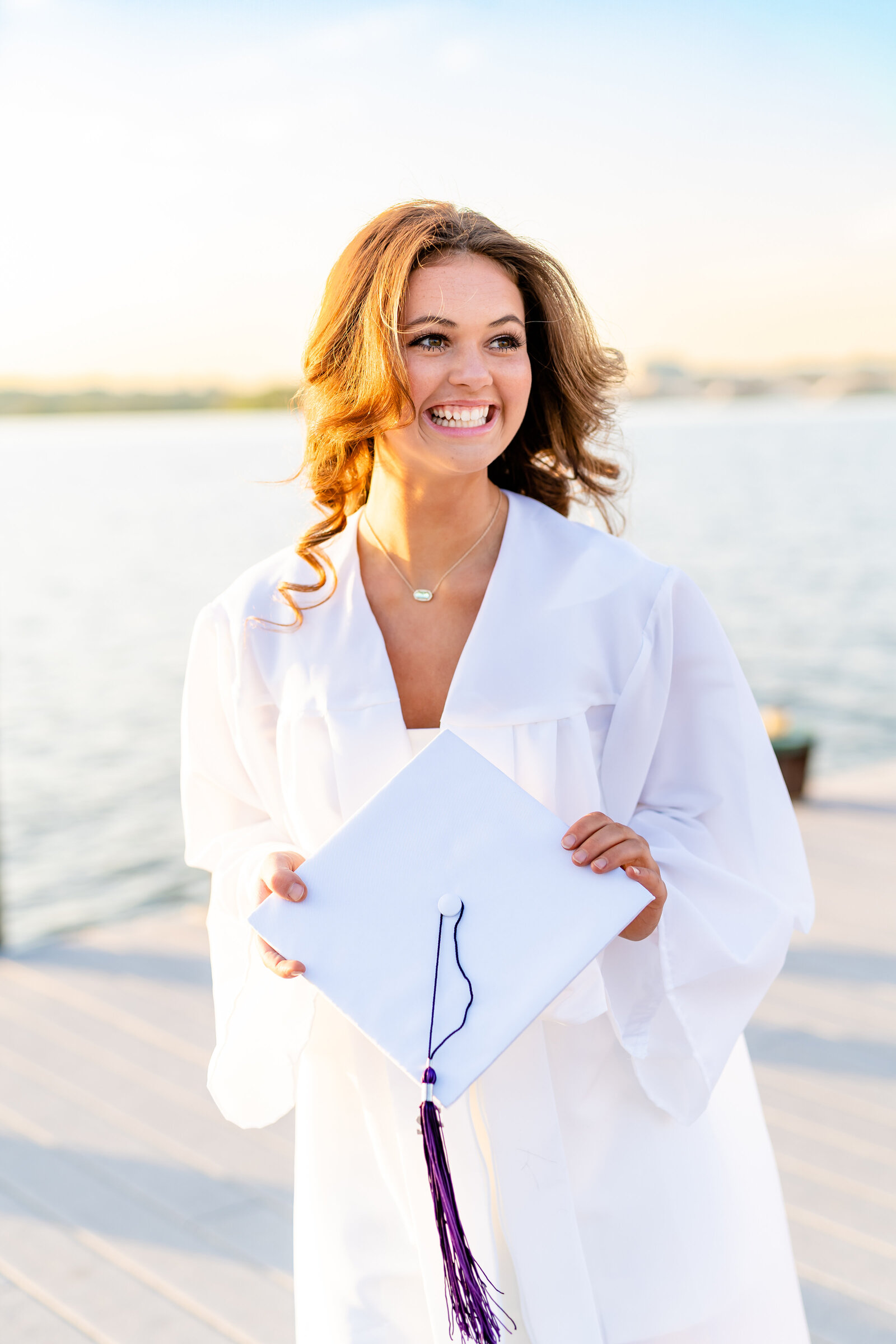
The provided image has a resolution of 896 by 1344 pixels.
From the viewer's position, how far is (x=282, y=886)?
4.25ft

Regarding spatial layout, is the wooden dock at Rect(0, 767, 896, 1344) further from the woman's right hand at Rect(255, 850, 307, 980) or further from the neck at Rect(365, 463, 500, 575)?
the neck at Rect(365, 463, 500, 575)

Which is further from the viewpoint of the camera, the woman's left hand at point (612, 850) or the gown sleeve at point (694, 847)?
the gown sleeve at point (694, 847)

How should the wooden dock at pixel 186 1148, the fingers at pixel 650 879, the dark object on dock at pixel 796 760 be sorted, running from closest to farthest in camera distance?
1. the fingers at pixel 650 879
2. the wooden dock at pixel 186 1148
3. the dark object on dock at pixel 796 760

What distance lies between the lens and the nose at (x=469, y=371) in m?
1.40

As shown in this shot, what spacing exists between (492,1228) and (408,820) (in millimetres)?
453

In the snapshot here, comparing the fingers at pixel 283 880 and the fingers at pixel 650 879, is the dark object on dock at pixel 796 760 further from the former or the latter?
the fingers at pixel 283 880

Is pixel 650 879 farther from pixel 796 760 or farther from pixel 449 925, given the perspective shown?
pixel 796 760

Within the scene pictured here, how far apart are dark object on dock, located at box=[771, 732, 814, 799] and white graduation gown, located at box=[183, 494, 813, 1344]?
142 inches

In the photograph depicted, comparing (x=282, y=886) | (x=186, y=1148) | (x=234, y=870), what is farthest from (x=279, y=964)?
(x=186, y=1148)

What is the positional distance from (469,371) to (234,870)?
2.14 feet

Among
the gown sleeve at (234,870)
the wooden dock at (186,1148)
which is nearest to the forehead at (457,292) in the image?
the gown sleeve at (234,870)

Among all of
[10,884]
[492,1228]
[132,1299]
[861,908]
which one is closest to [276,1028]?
[492,1228]

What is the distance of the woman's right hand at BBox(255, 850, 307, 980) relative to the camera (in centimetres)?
128

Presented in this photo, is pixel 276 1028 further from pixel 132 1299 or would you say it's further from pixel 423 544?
pixel 132 1299
